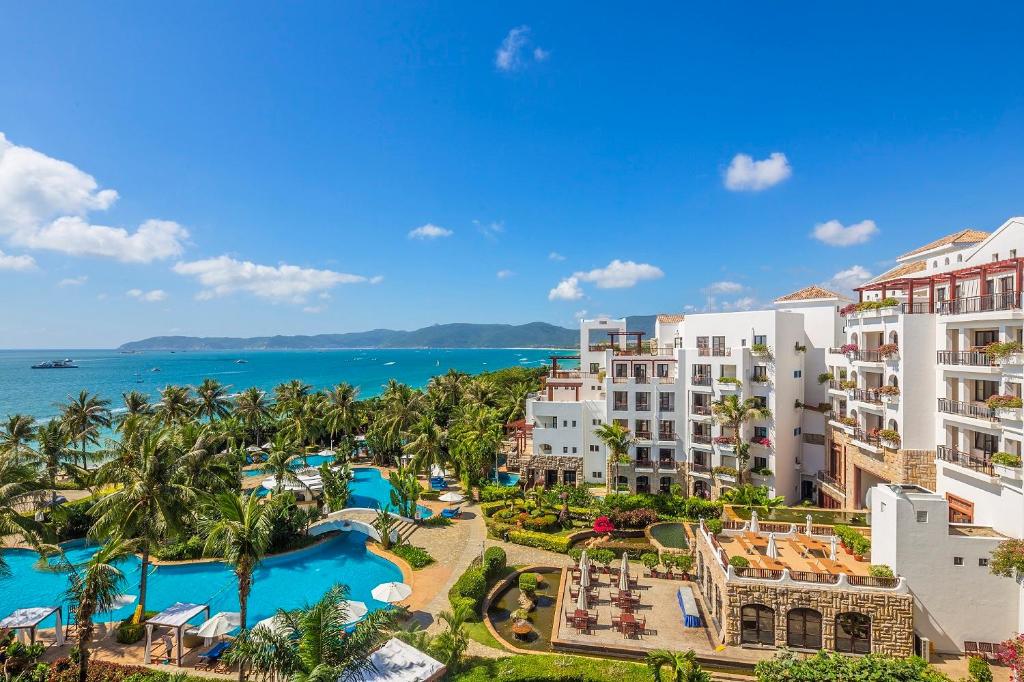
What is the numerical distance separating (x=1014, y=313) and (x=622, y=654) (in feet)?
75.7

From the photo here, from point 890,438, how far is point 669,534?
13.9m

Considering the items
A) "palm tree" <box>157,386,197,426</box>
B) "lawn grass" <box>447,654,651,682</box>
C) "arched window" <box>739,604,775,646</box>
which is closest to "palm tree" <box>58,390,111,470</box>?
"palm tree" <box>157,386,197,426</box>

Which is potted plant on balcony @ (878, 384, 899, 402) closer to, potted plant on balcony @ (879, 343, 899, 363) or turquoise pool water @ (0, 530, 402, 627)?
potted plant on balcony @ (879, 343, 899, 363)

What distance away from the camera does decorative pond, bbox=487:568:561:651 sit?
2077 centimetres

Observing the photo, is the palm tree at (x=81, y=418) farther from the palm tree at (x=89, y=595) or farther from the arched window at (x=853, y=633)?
the arched window at (x=853, y=633)

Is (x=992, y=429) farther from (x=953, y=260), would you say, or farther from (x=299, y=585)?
(x=299, y=585)

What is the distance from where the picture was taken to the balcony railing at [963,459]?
22.7 meters

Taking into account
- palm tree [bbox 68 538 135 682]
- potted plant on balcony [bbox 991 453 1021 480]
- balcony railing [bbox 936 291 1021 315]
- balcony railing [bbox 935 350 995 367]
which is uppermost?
balcony railing [bbox 936 291 1021 315]

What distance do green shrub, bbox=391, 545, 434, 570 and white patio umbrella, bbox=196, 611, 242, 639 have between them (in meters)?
10.1

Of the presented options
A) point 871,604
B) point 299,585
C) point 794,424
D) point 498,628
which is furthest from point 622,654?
point 794,424

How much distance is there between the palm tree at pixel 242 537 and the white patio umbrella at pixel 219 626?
7.36 feet

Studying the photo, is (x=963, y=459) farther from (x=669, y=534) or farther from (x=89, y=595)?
(x=89, y=595)

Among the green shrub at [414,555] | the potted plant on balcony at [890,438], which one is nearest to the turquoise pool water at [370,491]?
the green shrub at [414,555]

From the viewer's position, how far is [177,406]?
4972cm
